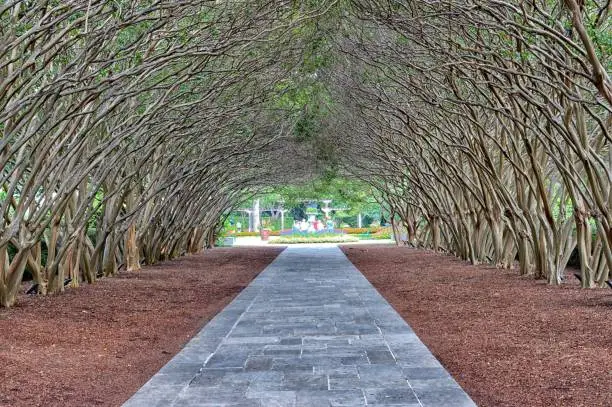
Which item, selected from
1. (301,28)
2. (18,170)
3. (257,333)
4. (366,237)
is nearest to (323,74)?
(301,28)

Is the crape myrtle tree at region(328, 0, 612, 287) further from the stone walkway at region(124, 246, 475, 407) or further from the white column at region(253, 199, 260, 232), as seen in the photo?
the white column at region(253, 199, 260, 232)

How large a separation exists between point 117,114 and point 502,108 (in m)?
7.56

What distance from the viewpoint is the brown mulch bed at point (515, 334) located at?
6398 mm

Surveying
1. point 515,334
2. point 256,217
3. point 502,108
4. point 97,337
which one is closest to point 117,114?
point 97,337

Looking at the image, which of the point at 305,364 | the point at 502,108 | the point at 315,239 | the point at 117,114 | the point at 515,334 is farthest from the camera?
the point at 315,239

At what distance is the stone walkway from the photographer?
19.9 feet

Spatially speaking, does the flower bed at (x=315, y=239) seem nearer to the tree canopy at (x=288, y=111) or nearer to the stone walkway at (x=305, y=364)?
the tree canopy at (x=288, y=111)

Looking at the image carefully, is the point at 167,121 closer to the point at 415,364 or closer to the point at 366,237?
the point at 415,364

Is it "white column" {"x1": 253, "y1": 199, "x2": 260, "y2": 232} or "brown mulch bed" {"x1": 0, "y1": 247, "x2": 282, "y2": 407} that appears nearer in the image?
"brown mulch bed" {"x1": 0, "y1": 247, "x2": 282, "y2": 407}

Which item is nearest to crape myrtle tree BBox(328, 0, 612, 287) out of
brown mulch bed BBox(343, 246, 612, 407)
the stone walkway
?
brown mulch bed BBox(343, 246, 612, 407)

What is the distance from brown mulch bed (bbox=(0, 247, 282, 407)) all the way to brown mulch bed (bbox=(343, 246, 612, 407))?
3.05 meters

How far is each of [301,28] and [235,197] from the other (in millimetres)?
22698

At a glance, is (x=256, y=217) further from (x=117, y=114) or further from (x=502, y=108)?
(x=502, y=108)

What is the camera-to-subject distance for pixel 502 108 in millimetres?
13516
